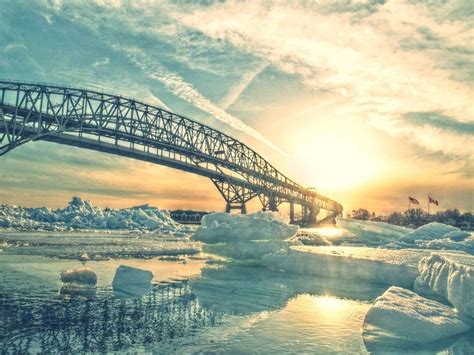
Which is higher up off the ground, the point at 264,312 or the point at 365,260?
the point at 365,260

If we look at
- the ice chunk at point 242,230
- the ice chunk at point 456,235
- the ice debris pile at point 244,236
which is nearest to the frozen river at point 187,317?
the ice debris pile at point 244,236

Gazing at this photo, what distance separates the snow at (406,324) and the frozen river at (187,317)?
22 centimetres

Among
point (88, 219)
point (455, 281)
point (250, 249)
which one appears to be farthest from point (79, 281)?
point (88, 219)

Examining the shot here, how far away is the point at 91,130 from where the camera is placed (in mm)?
46781

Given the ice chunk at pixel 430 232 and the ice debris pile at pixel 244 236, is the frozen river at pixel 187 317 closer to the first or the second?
the ice debris pile at pixel 244 236

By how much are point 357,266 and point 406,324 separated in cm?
684

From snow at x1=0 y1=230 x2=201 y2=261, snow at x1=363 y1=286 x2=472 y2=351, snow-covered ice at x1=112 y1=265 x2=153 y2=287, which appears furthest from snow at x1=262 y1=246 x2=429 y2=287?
snow at x1=0 y1=230 x2=201 y2=261

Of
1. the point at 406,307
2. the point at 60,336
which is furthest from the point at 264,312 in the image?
the point at 60,336

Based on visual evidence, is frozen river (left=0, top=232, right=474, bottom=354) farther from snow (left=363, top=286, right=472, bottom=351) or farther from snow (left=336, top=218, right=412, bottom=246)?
snow (left=336, top=218, right=412, bottom=246)

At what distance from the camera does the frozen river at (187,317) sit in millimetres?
5918

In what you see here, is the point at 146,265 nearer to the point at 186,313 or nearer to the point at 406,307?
the point at 186,313

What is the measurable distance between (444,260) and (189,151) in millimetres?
55060

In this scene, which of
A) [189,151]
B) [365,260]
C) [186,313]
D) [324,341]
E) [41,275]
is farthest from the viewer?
[189,151]

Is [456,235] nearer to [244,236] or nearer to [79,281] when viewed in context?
→ [244,236]
